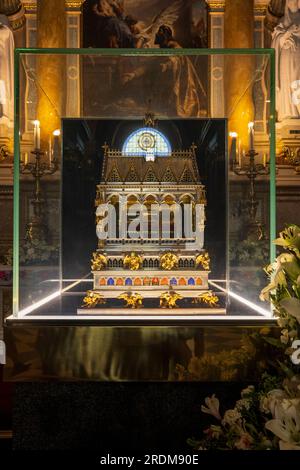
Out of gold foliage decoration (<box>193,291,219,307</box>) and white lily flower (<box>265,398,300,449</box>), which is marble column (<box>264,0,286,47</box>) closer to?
gold foliage decoration (<box>193,291,219,307</box>)

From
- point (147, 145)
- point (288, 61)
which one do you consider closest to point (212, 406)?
point (147, 145)

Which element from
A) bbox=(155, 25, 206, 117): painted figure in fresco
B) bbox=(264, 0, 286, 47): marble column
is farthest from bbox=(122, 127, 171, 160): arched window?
bbox=(264, 0, 286, 47): marble column

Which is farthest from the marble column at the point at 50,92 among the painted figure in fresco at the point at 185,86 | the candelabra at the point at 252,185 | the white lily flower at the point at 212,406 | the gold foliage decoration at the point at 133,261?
the white lily flower at the point at 212,406

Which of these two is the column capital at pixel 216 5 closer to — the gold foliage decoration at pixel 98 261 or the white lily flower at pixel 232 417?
the gold foliage decoration at pixel 98 261

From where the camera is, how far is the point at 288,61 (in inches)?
319

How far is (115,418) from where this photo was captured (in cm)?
233

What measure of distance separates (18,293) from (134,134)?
3.43ft

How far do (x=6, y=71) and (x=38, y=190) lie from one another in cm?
613

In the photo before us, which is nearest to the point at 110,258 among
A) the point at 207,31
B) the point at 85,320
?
the point at 85,320

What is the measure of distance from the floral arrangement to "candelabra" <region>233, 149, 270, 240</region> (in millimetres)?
316

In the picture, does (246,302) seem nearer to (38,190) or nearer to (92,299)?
(92,299)
